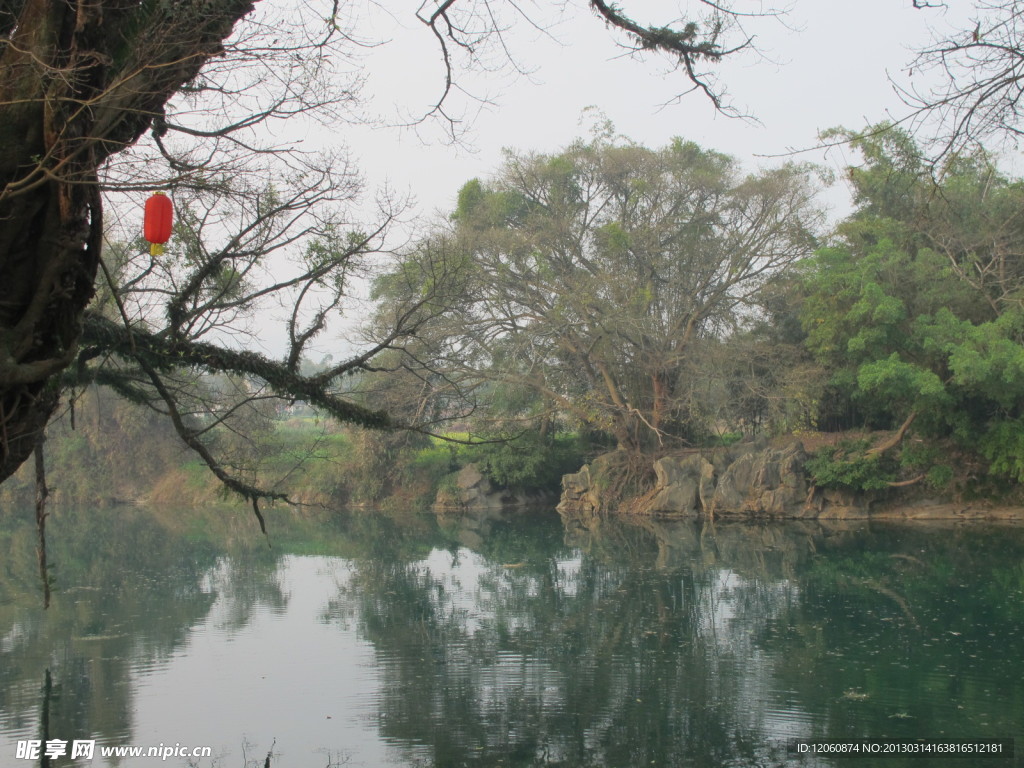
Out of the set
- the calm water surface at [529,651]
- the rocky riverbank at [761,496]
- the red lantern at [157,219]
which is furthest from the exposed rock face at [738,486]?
the red lantern at [157,219]

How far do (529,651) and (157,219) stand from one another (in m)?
5.52

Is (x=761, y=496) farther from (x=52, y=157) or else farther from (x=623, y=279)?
(x=52, y=157)

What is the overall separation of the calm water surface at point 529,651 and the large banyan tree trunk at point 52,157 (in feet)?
10.6

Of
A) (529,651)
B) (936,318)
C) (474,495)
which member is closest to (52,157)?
(529,651)

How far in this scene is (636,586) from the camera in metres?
11.4

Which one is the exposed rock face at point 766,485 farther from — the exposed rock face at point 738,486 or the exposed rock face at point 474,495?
the exposed rock face at point 474,495

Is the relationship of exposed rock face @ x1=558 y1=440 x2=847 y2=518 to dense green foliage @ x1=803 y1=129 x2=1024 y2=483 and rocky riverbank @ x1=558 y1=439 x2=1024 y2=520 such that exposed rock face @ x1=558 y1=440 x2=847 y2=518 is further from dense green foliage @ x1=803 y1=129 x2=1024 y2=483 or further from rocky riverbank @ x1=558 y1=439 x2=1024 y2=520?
dense green foliage @ x1=803 y1=129 x2=1024 y2=483

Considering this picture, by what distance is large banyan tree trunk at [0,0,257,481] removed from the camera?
303 cm

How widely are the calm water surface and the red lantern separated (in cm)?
328

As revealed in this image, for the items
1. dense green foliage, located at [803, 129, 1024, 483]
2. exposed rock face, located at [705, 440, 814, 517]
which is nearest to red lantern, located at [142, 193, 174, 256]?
dense green foliage, located at [803, 129, 1024, 483]

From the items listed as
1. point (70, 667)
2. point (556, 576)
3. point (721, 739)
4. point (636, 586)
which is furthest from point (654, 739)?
point (556, 576)

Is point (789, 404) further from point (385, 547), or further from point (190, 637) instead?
point (190, 637)

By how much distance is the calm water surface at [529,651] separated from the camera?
5.84 m

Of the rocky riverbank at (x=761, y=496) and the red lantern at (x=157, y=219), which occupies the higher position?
the red lantern at (x=157, y=219)
